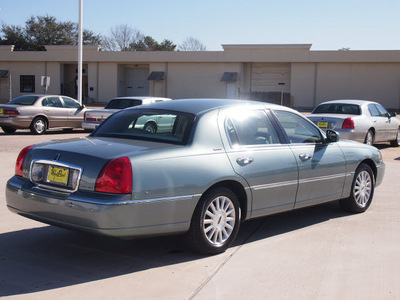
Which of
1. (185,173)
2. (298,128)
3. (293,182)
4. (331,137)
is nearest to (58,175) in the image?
(185,173)

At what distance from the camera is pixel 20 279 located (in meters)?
4.47

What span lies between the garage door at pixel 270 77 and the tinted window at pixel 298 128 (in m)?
34.4

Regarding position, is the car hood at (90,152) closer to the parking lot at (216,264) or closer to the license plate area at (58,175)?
the license plate area at (58,175)

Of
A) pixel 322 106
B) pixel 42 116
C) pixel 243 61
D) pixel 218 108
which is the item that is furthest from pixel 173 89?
pixel 218 108

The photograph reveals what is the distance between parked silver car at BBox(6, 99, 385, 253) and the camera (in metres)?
4.54

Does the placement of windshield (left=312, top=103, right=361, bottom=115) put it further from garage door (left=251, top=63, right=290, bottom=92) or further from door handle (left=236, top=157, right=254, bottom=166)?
garage door (left=251, top=63, right=290, bottom=92)

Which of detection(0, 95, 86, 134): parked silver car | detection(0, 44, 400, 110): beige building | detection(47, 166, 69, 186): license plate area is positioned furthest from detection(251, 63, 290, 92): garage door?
detection(47, 166, 69, 186): license plate area

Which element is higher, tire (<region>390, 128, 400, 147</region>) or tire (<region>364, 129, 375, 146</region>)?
tire (<region>364, 129, 375, 146</region>)

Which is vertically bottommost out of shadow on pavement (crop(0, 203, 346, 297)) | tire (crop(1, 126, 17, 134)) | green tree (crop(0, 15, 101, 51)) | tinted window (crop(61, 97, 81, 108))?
shadow on pavement (crop(0, 203, 346, 297))

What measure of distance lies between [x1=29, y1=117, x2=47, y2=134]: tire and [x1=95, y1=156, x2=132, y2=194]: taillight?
1501cm

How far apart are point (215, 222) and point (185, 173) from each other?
2.20 feet

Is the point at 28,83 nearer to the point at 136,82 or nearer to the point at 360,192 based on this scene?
the point at 136,82

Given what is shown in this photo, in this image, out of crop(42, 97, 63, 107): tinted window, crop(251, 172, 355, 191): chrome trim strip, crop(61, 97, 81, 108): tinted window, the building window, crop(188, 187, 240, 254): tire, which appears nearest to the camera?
crop(188, 187, 240, 254): tire

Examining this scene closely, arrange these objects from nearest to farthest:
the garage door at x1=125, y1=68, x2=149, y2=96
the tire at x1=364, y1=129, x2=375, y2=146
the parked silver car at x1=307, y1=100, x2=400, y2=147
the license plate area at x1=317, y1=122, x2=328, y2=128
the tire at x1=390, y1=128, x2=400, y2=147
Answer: the license plate area at x1=317, y1=122, x2=328, y2=128, the parked silver car at x1=307, y1=100, x2=400, y2=147, the tire at x1=364, y1=129, x2=375, y2=146, the tire at x1=390, y1=128, x2=400, y2=147, the garage door at x1=125, y1=68, x2=149, y2=96
